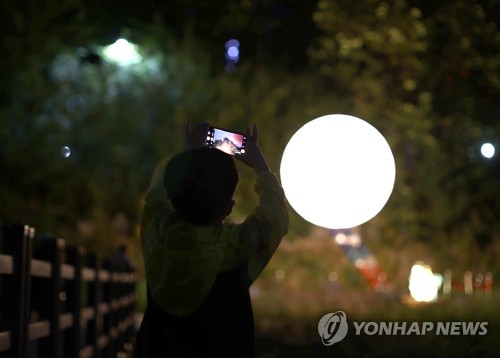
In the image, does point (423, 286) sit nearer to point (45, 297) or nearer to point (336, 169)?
point (336, 169)

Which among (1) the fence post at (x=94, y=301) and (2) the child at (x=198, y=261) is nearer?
(2) the child at (x=198, y=261)

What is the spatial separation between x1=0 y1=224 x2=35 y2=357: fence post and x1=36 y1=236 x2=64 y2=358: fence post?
2.75 feet

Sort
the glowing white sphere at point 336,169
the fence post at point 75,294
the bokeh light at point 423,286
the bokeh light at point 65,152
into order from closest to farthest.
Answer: the fence post at point 75,294 → the glowing white sphere at point 336,169 → the bokeh light at point 423,286 → the bokeh light at point 65,152

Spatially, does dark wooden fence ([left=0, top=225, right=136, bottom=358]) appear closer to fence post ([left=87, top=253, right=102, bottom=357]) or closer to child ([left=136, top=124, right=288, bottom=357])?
fence post ([left=87, top=253, right=102, bottom=357])

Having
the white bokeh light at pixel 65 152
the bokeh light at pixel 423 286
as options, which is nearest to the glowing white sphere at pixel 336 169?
the bokeh light at pixel 423 286

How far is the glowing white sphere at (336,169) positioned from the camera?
9.76 metres

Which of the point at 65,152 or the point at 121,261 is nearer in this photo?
the point at 121,261

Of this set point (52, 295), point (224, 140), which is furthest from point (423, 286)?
point (224, 140)

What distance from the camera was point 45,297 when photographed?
21.5 feet

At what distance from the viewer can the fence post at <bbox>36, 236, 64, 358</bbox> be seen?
6531mm

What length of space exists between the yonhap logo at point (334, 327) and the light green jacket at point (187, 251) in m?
3.50

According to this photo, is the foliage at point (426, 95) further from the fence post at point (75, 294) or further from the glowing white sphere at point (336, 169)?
the fence post at point (75, 294)

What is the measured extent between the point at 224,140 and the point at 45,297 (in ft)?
8.97

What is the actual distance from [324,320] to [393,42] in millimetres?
7826
